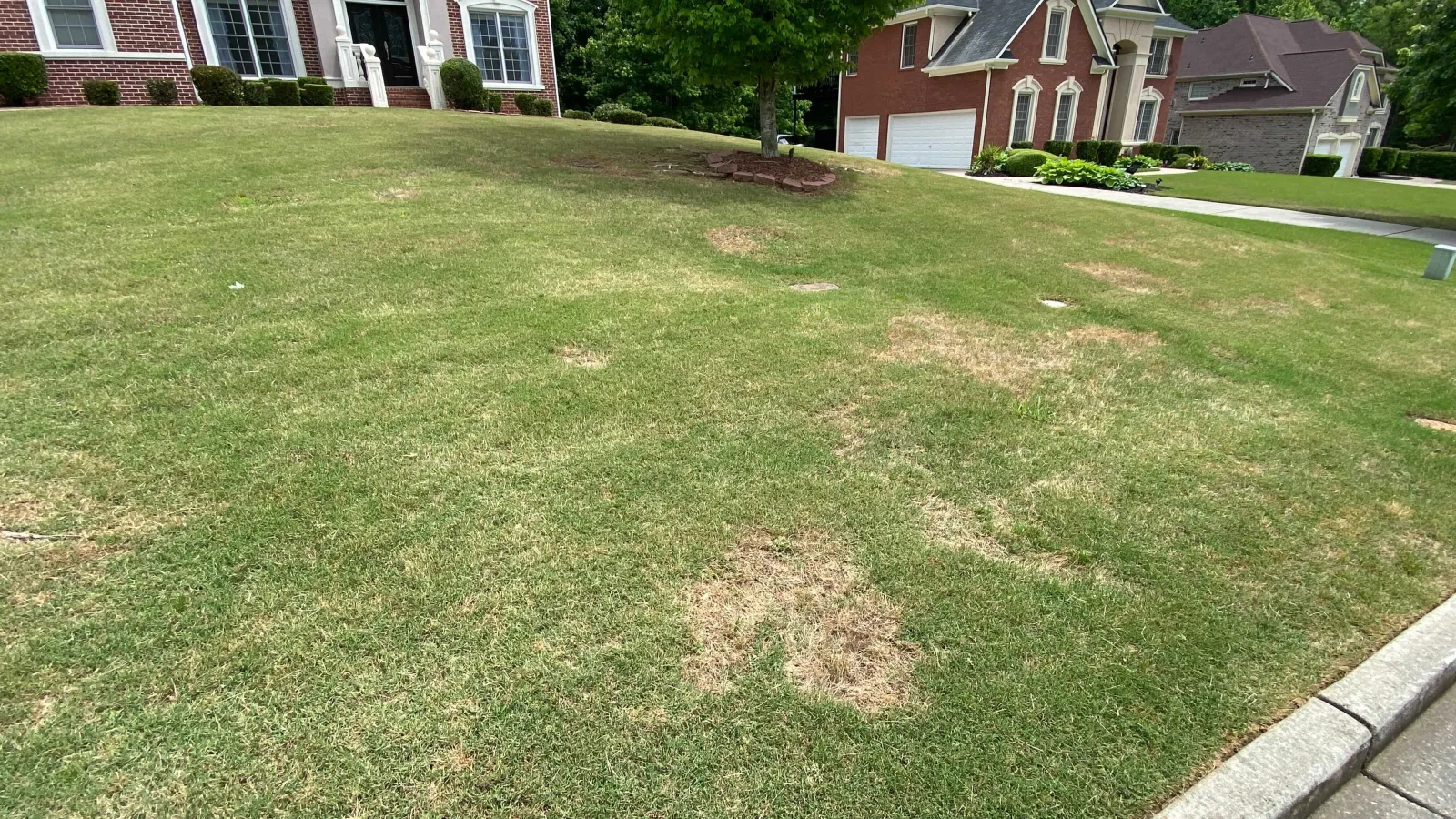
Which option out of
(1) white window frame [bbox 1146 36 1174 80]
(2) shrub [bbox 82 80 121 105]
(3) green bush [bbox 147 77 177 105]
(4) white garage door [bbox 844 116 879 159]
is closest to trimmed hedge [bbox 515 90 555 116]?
(3) green bush [bbox 147 77 177 105]

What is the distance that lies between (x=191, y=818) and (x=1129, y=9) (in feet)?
122

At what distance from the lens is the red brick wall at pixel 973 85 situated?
26078 millimetres

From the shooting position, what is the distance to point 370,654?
7.79 feet

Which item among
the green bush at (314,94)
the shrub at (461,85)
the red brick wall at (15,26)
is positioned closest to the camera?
the red brick wall at (15,26)

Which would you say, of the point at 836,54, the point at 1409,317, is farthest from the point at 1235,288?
the point at 836,54

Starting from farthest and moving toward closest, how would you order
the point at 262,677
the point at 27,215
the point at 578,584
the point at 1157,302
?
1. the point at 1157,302
2. the point at 27,215
3. the point at 578,584
4. the point at 262,677

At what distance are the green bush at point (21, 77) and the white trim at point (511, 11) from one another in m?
8.44

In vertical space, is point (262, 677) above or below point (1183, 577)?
above

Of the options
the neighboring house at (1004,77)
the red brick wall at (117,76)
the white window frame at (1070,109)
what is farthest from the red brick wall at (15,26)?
the white window frame at (1070,109)

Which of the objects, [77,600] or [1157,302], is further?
[1157,302]

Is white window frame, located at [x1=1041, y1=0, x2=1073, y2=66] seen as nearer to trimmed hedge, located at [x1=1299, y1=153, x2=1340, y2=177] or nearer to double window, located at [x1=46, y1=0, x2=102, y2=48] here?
trimmed hedge, located at [x1=1299, y1=153, x2=1340, y2=177]

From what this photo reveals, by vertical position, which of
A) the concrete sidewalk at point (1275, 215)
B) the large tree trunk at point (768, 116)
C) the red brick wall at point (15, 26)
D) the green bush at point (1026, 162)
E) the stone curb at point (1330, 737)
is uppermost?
the red brick wall at point (15, 26)

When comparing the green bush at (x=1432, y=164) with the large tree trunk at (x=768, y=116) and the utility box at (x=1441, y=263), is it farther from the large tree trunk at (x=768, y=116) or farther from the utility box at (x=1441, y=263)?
the large tree trunk at (x=768, y=116)

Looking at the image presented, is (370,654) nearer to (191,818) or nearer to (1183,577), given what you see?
(191,818)
